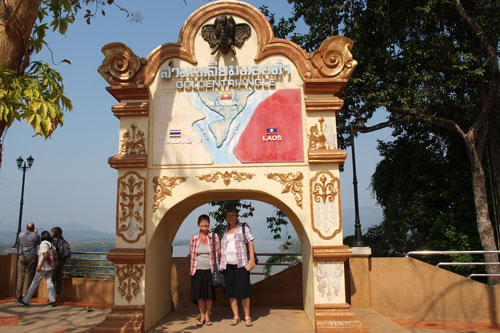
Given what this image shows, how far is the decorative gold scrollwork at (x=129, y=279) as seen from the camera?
20.1ft

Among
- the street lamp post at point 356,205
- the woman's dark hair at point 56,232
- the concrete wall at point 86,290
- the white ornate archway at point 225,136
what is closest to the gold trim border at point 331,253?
the white ornate archway at point 225,136

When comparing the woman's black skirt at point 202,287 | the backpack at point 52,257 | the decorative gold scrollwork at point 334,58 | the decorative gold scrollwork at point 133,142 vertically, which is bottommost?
the woman's black skirt at point 202,287

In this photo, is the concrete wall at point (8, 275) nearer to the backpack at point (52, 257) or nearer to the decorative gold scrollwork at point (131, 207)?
the backpack at point (52, 257)

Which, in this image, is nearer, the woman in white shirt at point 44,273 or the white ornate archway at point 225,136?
the white ornate archway at point 225,136

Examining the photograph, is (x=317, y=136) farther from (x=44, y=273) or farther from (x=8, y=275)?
(x=8, y=275)

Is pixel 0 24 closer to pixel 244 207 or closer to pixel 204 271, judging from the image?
pixel 204 271

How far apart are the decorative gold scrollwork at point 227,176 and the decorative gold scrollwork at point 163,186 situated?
1.18ft

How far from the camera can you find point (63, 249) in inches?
336

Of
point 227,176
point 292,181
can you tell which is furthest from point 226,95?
point 292,181

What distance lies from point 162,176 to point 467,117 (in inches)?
378

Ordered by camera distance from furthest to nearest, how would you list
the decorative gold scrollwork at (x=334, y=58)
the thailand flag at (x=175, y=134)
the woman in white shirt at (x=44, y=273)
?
the woman in white shirt at (x=44, y=273), the decorative gold scrollwork at (x=334, y=58), the thailand flag at (x=175, y=134)

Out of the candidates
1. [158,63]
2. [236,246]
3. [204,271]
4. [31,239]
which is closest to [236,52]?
[158,63]

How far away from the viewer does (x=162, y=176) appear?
6.40m

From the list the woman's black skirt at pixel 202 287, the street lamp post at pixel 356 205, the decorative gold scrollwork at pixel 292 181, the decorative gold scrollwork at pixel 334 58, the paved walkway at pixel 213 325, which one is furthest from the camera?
the street lamp post at pixel 356 205
